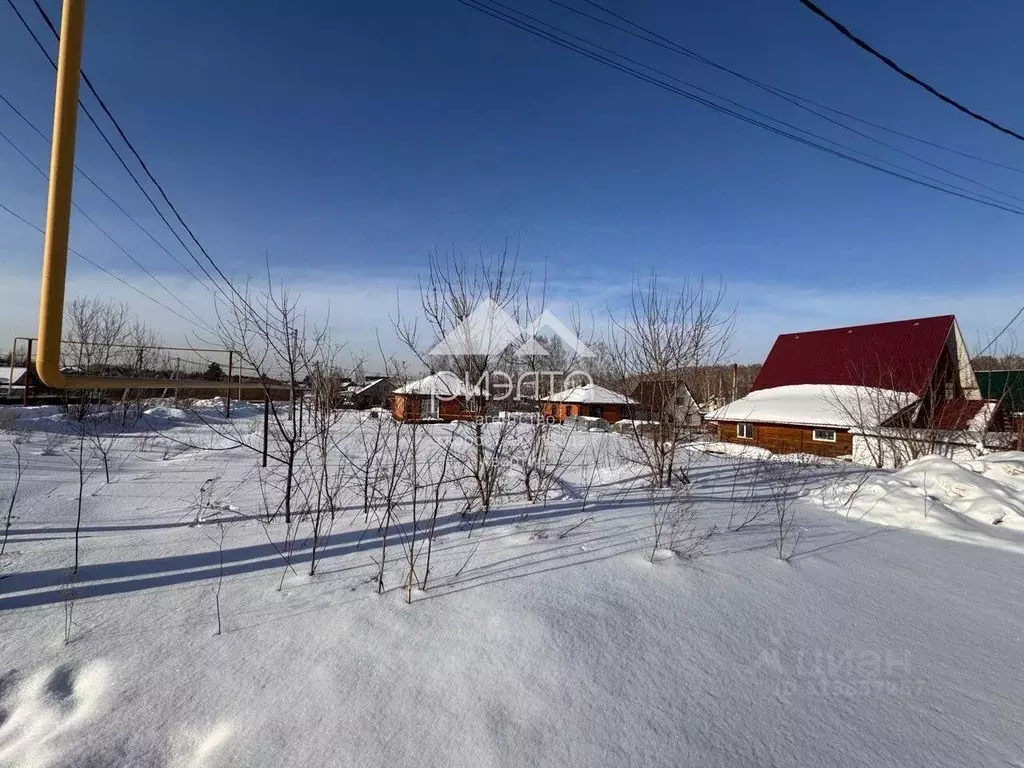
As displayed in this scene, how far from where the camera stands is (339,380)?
451 centimetres

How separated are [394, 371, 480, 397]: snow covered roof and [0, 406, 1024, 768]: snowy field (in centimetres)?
118

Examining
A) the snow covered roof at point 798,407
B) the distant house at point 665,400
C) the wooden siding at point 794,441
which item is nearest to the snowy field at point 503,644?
the distant house at point 665,400

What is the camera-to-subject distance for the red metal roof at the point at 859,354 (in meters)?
15.1

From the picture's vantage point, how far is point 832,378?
57.4 feet

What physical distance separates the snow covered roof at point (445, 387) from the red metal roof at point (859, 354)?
1347cm

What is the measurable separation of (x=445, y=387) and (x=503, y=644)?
308cm

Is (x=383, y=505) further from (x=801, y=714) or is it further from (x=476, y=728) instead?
(x=801, y=714)

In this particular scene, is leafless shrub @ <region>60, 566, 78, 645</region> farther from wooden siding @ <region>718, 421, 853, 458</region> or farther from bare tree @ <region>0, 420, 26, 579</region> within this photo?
wooden siding @ <region>718, 421, 853, 458</region>

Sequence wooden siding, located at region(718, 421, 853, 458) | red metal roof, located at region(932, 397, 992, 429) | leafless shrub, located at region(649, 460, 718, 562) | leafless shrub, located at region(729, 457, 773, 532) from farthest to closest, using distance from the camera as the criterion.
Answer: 1. wooden siding, located at region(718, 421, 853, 458)
2. red metal roof, located at region(932, 397, 992, 429)
3. leafless shrub, located at region(729, 457, 773, 532)
4. leafless shrub, located at region(649, 460, 718, 562)

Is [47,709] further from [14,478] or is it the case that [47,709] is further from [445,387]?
[14,478]

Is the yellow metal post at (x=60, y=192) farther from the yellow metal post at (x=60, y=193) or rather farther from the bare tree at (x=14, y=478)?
the bare tree at (x=14, y=478)

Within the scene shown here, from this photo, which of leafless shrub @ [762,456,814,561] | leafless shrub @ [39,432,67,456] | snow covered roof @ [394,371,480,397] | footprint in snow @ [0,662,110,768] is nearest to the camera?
footprint in snow @ [0,662,110,768]

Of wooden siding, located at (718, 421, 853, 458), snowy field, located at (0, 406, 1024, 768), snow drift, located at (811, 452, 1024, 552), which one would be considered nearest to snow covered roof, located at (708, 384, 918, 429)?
wooden siding, located at (718, 421, 853, 458)

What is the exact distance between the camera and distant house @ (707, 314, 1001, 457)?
14.5 m
